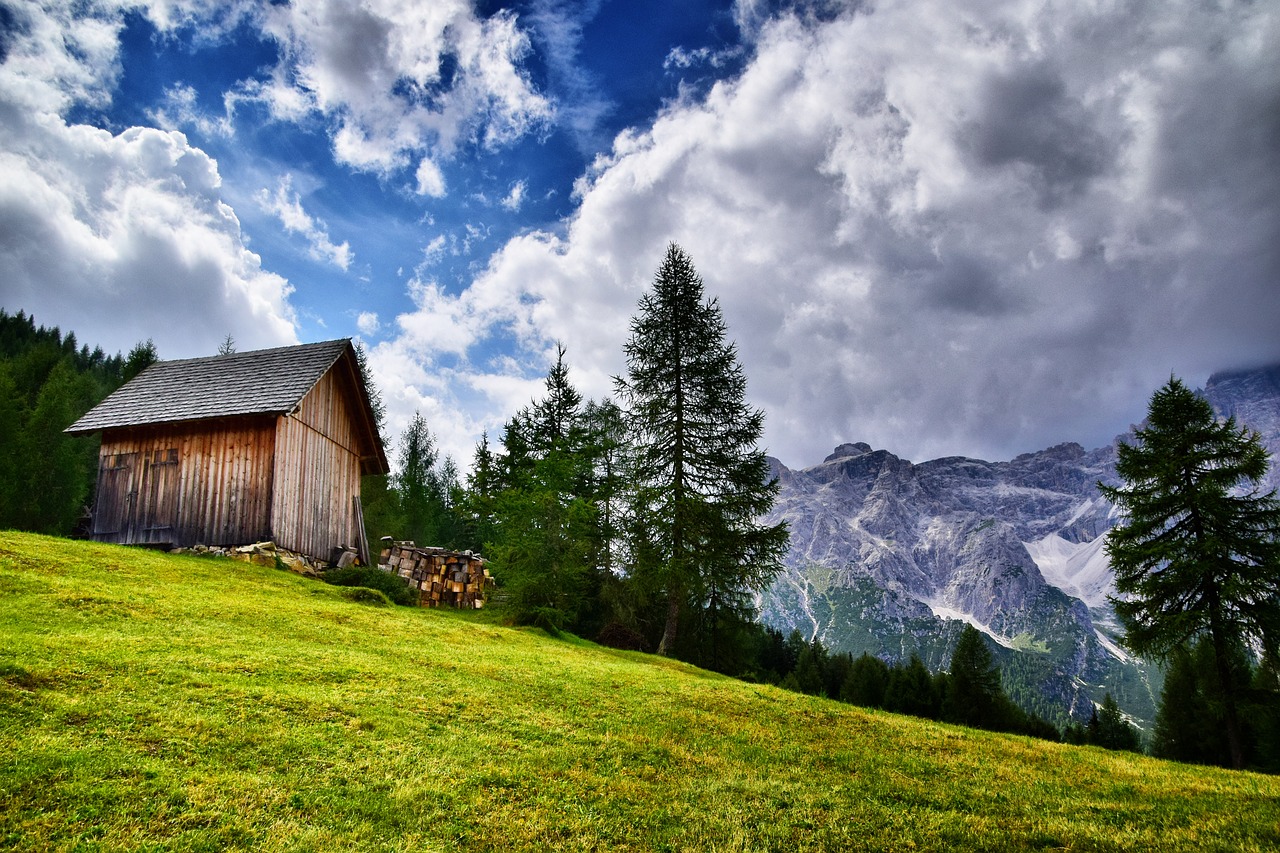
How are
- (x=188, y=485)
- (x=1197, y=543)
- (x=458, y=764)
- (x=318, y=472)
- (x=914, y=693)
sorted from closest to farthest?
(x=458, y=764) < (x=1197, y=543) < (x=188, y=485) < (x=318, y=472) < (x=914, y=693)

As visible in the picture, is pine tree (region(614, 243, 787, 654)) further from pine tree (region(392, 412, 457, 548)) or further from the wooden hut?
pine tree (region(392, 412, 457, 548))

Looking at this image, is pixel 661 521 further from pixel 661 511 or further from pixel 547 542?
pixel 547 542

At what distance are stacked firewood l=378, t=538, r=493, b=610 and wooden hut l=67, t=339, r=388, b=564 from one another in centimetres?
289

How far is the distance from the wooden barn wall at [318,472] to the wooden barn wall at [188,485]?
841 mm

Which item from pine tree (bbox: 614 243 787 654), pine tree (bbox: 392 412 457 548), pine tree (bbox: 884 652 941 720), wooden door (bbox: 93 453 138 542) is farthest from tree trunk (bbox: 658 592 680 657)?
pine tree (bbox: 884 652 941 720)

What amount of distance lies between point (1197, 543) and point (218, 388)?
40.7 m

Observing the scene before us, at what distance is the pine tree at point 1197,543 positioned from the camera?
2417 centimetres

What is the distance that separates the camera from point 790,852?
602cm

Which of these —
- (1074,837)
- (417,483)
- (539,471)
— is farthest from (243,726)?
(417,483)

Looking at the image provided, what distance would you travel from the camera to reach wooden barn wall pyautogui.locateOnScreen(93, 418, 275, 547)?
25094 mm

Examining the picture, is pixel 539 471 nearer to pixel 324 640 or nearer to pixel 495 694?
pixel 324 640

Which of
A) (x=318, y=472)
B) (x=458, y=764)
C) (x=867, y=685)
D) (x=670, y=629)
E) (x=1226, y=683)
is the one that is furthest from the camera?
(x=867, y=685)

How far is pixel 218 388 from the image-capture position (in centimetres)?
2761

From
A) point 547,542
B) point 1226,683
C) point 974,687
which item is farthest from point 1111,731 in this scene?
point 547,542
